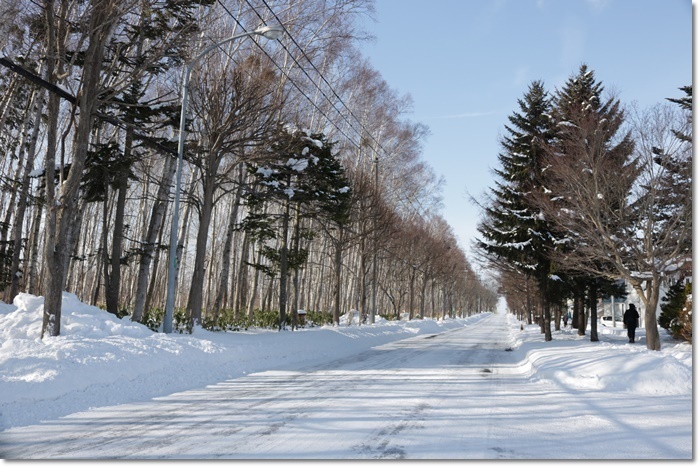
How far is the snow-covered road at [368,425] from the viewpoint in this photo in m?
5.00

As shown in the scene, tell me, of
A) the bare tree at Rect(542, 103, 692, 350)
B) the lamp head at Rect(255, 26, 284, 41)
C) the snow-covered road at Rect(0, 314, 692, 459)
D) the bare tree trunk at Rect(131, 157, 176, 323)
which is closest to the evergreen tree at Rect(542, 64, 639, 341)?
the bare tree at Rect(542, 103, 692, 350)

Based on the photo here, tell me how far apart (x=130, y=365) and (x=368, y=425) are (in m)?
5.25

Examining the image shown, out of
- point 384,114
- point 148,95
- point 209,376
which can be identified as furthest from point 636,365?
point 384,114

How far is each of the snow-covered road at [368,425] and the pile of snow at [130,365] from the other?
55 centimetres

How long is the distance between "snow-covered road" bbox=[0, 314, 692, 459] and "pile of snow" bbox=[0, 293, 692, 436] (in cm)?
55

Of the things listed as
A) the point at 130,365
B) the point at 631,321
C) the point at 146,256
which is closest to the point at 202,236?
the point at 146,256

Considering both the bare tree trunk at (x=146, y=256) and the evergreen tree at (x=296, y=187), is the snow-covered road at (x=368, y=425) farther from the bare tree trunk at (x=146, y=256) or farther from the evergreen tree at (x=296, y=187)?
the evergreen tree at (x=296, y=187)

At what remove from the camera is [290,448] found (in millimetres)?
5039

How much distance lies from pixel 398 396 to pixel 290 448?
350 centimetres

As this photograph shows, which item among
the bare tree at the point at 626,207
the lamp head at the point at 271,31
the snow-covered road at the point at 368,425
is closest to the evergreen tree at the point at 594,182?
the bare tree at the point at 626,207

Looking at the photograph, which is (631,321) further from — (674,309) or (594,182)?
(594,182)

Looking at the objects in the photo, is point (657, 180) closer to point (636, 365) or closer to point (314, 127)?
point (636, 365)

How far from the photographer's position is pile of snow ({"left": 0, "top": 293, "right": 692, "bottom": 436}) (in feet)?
23.8

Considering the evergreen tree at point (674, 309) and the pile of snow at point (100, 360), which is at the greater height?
the evergreen tree at point (674, 309)
